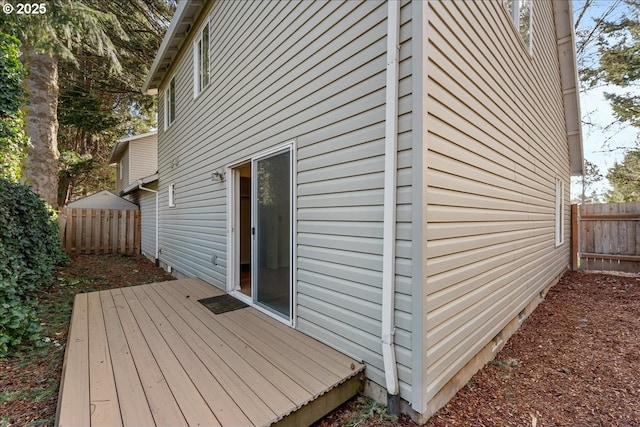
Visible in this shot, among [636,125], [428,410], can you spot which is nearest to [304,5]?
[428,410]

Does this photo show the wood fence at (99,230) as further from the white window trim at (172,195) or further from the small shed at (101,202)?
the white window trim at (172,195)

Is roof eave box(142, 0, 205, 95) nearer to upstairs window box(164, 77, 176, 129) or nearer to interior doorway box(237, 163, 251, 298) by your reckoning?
upstairs window box(164, 77, 176, 129)

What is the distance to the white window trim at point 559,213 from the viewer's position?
20.8 ft

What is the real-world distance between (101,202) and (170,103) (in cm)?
877

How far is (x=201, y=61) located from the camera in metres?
6.11

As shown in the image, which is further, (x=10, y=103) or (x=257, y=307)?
(x=10, y=103)

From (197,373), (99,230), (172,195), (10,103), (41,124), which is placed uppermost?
(41,124)

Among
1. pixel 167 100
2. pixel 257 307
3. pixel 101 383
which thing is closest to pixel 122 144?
pixel 167 100

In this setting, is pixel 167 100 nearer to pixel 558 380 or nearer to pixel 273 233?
pixel 273 233

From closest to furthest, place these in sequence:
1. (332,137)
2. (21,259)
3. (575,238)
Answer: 1. (332,137)
2. (21,259)
3. (575,238)

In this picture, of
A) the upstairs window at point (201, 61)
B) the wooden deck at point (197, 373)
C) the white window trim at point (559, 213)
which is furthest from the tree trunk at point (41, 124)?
the white window trim at point (559, 213)

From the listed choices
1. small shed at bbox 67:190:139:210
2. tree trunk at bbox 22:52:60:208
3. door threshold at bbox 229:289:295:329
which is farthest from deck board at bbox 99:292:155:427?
small shed at bbox 67:190:139:210

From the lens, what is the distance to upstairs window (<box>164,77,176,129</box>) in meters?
7.74

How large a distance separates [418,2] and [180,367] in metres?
3.24
